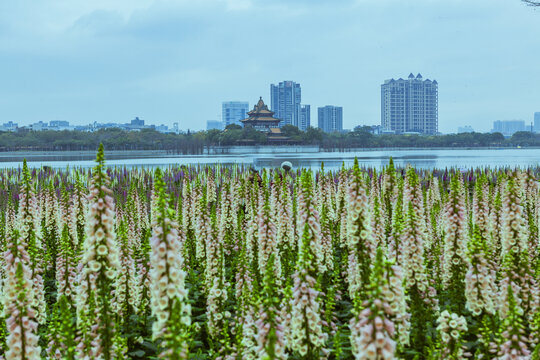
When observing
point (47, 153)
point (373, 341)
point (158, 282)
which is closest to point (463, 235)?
point (373, 341)

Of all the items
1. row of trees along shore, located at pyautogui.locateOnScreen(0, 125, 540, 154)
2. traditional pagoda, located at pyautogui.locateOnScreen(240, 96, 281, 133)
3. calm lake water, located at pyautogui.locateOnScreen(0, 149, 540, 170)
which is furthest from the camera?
traditional pagoda, located at pyautogui.locateOnScreen(240, 96, 281, 133)

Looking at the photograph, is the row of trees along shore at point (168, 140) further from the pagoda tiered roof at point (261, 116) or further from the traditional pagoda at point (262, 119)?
the pagoda tiered roof at point (261, 116)

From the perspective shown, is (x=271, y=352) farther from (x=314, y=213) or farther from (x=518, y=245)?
(x=518, y=245)

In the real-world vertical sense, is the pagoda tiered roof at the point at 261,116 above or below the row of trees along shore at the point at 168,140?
above

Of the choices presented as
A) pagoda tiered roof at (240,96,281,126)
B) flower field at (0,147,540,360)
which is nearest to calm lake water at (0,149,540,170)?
pagoda tiered roof at (240,96,281,126)

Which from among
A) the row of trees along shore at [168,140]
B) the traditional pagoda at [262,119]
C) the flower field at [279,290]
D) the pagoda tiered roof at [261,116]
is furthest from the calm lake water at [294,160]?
the flower field at [279,290]

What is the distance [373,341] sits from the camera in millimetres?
3953

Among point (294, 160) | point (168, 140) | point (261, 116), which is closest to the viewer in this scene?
point (294, 160)

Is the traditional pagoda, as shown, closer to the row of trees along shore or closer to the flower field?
the row of trees along shore

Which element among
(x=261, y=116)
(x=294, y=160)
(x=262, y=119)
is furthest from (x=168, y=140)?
(x=294, y=160)

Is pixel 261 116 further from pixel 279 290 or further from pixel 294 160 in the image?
pixel 279 290

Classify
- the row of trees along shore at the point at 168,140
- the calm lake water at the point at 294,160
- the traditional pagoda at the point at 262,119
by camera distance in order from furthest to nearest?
the traditional pagoda at the point at 262,119
the row of trees along shore at the point at 168,140
the calm lake water at the point at 294,160

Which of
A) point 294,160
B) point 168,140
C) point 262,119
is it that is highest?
point 262,119

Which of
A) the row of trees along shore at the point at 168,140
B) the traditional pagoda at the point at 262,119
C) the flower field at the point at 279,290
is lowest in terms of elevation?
the flower field at the point at 279,290
